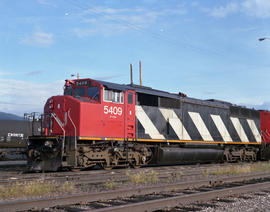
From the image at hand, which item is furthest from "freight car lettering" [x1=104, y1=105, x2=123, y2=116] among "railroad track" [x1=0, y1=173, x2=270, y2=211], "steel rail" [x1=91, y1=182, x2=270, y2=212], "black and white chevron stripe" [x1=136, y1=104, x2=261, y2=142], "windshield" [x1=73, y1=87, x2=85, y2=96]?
"steel rail" [x1=91, y1=182, x2=270, y2=212]

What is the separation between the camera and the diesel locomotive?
501 inches

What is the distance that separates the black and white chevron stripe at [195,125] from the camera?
604 inches

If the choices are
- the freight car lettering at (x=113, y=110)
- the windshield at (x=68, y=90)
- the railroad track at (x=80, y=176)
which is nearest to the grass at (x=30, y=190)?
the railroad track at (x=80, y=176)

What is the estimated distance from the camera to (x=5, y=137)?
800 inches

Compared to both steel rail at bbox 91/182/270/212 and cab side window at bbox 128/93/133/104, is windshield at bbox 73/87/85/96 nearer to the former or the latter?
cab side window at bbox 128/93/133/104

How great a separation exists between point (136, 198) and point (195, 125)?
1113 cm

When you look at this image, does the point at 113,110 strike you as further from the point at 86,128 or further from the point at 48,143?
the point at 48,143

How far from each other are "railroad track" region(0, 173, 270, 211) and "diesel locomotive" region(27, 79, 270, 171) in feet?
16.8

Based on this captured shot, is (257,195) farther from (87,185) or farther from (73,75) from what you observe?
(73,75)

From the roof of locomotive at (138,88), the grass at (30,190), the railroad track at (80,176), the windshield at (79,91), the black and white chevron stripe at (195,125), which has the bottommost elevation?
the railroad track at (80,176)

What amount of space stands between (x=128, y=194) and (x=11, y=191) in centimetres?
276

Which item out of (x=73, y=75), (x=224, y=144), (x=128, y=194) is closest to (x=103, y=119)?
(x=128, y=194)

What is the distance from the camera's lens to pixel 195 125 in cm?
1786

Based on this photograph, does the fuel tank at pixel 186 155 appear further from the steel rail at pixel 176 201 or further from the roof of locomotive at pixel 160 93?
the steel rail at pixel 176 201
